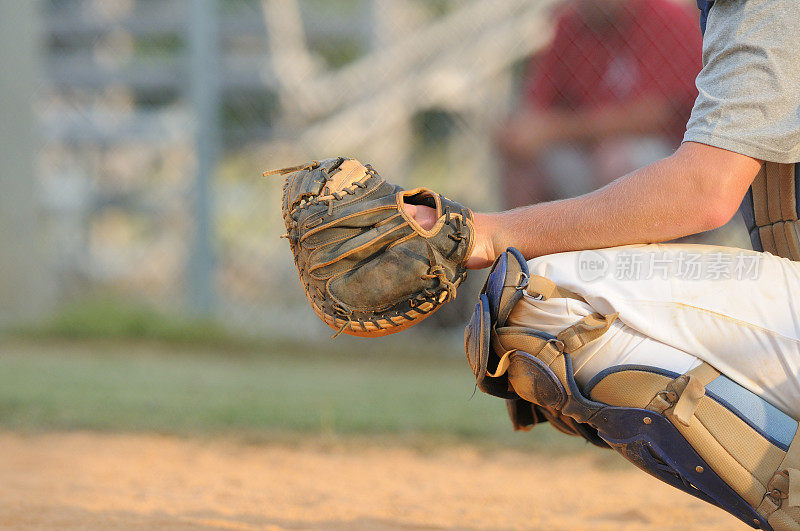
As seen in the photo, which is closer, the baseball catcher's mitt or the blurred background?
the baseball catcher's mitt

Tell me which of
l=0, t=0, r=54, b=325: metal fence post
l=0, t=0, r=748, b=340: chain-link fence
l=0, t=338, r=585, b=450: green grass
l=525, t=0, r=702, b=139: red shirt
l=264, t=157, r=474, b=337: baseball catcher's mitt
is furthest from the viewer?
l=0, t=0, r=54, b=325: metal fence post

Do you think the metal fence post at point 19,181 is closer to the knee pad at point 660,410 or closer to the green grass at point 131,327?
the green grass at point 131,327

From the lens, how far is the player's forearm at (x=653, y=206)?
4.70 feet

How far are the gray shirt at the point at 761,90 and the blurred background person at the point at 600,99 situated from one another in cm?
288

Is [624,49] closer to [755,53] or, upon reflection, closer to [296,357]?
[296,357]

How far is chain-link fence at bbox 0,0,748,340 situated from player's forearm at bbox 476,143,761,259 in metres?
2.99

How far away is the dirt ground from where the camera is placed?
2.14 meters

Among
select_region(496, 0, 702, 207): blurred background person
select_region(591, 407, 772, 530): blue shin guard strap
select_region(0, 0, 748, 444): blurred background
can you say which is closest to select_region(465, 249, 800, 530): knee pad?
select_region(591, 407, 772, 530): blue shin guard strap

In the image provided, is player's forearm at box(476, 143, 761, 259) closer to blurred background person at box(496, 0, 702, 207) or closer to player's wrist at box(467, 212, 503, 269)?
player's wrist at box(467, 212, 503, 269)

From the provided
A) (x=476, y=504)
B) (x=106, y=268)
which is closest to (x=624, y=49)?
(x=476, y=504)

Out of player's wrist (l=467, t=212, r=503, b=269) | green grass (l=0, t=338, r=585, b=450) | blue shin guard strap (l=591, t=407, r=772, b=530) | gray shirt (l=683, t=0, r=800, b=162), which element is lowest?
green grass (l=0, t=338, r=585, b=450)

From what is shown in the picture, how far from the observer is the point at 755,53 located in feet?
4.69

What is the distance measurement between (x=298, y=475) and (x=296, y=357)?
87.9 inches

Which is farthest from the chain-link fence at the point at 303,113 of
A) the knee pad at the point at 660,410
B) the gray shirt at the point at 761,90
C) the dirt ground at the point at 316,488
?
the knee pad at the point at 660,410
